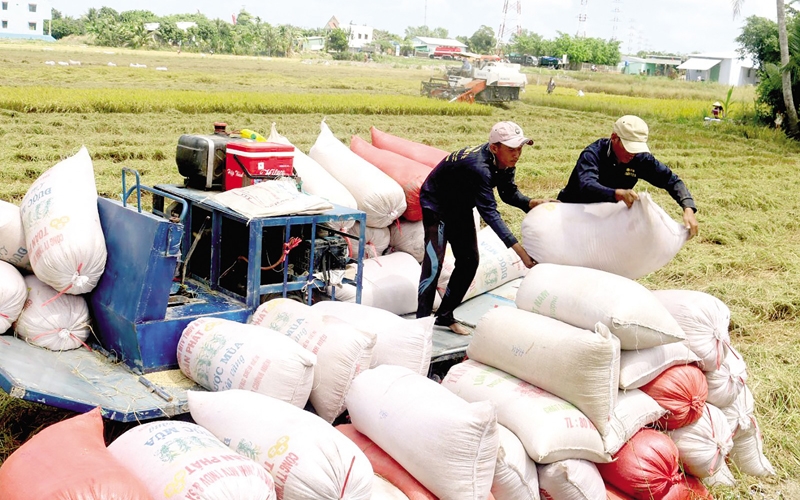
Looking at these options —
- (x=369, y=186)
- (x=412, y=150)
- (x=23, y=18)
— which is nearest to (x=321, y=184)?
(x=369, y=186)

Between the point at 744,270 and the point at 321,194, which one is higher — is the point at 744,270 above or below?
below

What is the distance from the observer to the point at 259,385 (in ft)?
10.4

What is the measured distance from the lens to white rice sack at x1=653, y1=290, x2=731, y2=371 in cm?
382

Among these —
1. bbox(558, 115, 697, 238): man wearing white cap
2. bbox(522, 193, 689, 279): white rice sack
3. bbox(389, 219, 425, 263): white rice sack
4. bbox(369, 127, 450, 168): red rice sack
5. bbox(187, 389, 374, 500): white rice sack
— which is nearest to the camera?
bbox(187, 389, 374, 500): white rice sack

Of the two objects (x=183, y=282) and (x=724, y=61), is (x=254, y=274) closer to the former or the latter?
(x=183, y=282)

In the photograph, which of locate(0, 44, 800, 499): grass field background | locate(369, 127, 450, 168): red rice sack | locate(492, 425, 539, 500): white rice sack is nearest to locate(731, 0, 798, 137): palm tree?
locate(0, 44, 800, 499): grass field background

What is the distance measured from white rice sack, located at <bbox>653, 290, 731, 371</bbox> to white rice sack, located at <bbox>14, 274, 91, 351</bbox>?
283 cm

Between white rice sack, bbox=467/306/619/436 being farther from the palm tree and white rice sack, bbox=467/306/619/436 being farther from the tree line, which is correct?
the tree line

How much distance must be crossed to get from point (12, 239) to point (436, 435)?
7.02ft

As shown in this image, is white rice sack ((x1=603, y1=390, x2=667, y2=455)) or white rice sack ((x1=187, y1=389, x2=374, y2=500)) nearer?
white rice sack ((x1=187, y1=389, x2=374, y2=500))

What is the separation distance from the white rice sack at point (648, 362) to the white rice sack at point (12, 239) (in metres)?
2.76

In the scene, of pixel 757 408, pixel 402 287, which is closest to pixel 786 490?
pixel 757 408

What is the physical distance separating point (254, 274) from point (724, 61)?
7714cm

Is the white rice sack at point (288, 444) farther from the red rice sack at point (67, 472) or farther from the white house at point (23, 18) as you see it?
the white house at point (23, 18)
